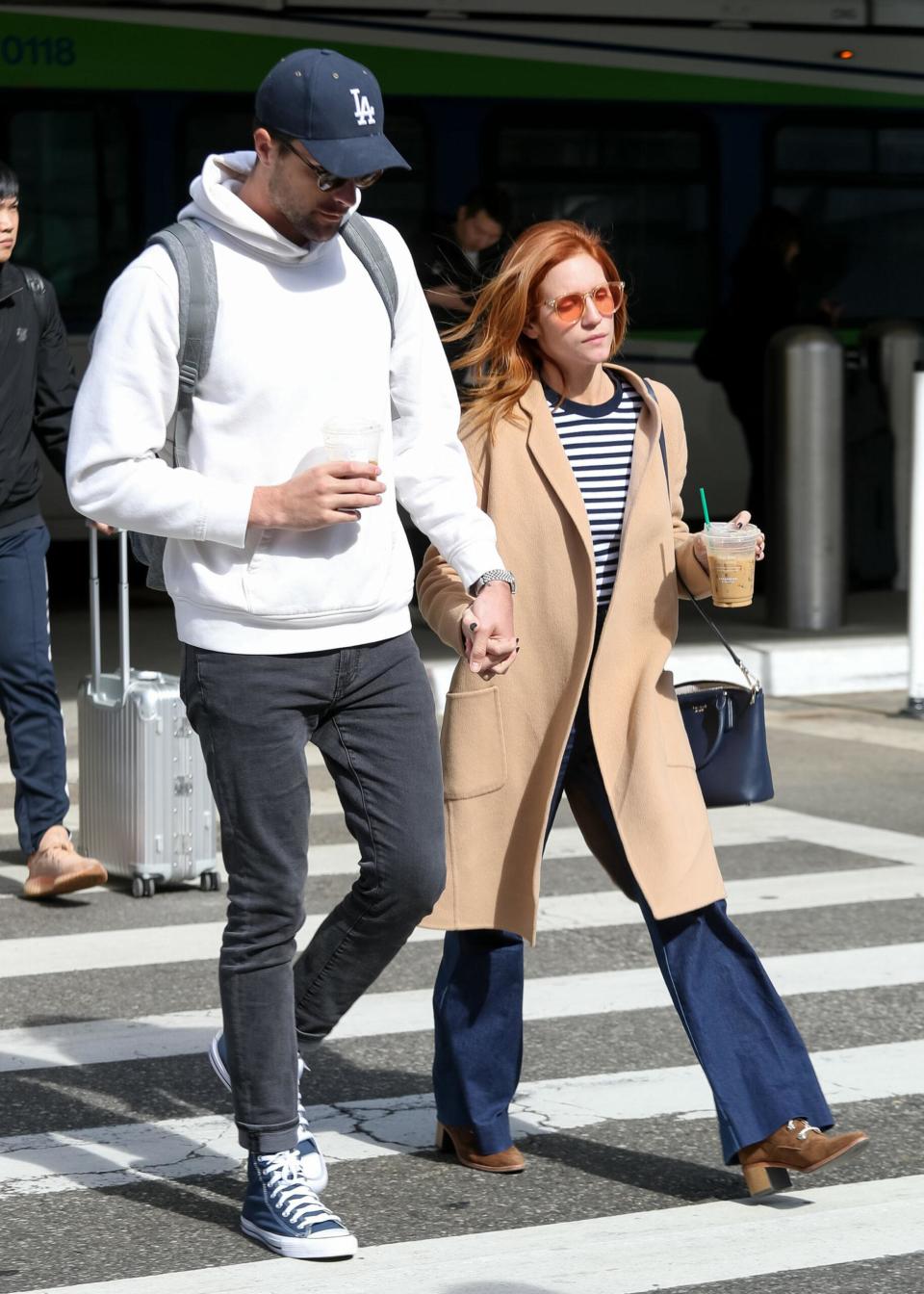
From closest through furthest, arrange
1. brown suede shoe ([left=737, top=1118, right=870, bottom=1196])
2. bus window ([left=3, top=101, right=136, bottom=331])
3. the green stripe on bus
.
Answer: brown suede shoe ([left=737, top=1118, right=870, bottom=1196]) → the green stripe on bus → bus window ([left=3, top=101, right=136, bottom=331])

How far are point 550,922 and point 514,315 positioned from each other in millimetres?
2577

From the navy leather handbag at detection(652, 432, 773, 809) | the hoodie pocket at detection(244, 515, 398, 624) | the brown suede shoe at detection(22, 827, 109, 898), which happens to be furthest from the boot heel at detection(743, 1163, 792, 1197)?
the brown suede shoe at detection(22, 827, 109, 898)

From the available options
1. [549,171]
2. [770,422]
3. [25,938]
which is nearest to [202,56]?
[549,171]

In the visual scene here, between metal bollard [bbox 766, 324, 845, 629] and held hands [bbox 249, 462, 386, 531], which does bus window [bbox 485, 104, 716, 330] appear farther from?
held hands [bbox 249, 462, 386, 531]

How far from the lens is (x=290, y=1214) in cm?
362

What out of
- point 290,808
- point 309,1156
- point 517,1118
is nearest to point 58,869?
point 517,1118

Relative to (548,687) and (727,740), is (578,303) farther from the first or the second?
(727,740)

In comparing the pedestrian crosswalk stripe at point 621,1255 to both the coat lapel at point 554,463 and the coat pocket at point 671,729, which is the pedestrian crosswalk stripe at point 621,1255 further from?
→ the coat lapel at point 554,463

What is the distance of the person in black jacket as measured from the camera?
6367mm

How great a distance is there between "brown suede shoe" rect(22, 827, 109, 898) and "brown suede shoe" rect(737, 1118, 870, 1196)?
283cm

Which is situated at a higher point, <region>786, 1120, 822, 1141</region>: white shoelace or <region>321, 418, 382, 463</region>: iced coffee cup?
<region>321, 418, 382, 463</region>: iced coffee cup

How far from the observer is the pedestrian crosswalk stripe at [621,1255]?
352cm

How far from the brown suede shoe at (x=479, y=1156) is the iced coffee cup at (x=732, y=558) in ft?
3.53

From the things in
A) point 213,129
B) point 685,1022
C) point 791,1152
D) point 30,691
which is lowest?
point 791,1152
